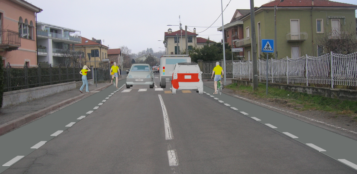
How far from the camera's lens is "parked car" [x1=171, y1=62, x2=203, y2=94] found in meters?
16.7

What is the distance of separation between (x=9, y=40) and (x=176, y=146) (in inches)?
901

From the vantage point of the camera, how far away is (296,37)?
3806 centimetres

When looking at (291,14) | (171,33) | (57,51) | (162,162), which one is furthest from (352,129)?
(171,33)

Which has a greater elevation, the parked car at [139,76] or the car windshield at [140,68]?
the car windshield at [140,68]

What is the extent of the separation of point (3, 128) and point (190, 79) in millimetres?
9677

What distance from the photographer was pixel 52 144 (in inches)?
292

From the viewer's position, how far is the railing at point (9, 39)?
24.6m

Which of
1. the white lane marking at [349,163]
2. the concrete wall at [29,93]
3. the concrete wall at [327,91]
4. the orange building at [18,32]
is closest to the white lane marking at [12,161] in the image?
the white lane marking at [349,163]

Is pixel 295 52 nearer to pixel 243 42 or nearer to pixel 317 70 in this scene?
pixel 243 42

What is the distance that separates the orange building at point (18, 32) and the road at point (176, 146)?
1747 centimetres

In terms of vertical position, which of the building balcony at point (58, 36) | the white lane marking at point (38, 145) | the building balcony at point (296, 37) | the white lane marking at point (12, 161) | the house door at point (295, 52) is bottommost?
the white lane marking at point (12, 161)

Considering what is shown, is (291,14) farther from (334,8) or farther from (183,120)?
(183,120)

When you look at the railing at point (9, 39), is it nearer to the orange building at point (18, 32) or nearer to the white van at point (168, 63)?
the orange building at point (18, 32)

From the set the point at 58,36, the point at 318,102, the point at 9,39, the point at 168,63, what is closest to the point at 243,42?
the point at 168,63
